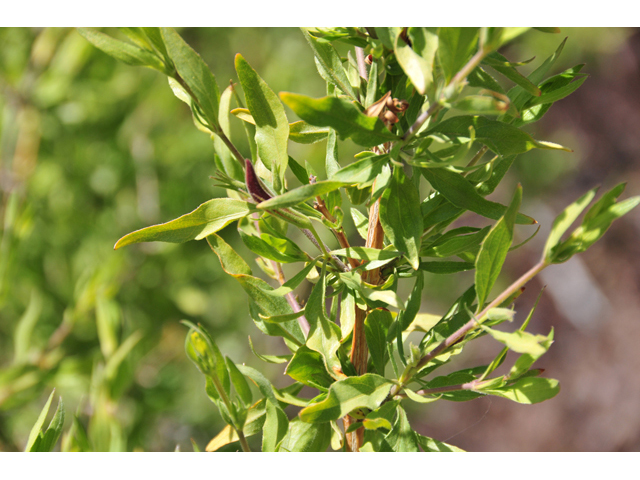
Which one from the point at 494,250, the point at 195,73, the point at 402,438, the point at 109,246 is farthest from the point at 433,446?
the point at 109,246

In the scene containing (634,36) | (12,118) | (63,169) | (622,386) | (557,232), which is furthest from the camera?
(634,36)

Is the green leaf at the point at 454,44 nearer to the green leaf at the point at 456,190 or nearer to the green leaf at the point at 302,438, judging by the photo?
the green leaf at the point at 456,190

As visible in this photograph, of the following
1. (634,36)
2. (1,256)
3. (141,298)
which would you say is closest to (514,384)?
(1,256)

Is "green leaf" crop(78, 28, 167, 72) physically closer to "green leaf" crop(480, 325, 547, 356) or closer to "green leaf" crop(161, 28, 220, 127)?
"green leaf" crop(161, 28, 220, 127)

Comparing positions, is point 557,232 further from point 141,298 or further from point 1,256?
point 141,298

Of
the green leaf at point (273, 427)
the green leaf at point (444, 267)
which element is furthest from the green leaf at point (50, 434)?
the green leaf at point (444, 267)

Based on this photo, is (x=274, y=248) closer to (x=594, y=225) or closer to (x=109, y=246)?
(x=594, y=225)
